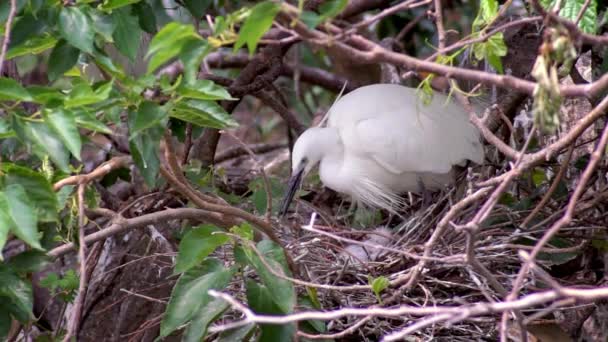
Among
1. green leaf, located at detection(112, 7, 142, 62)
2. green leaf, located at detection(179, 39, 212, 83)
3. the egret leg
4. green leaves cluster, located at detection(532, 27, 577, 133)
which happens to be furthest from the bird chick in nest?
green leaves cluster, located at detection(532, 27, 577, 133)

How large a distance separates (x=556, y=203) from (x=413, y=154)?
513 millimetres

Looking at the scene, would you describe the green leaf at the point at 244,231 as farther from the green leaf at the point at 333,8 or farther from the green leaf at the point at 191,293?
the green leaf at the point at 333,8

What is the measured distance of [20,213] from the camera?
61.2 inches

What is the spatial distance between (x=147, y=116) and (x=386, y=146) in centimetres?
124

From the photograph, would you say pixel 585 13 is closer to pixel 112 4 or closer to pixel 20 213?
pixel 112 4

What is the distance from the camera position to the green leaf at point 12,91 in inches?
62.6

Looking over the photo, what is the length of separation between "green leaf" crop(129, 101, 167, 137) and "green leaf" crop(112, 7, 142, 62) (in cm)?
28

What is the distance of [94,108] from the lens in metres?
1.68

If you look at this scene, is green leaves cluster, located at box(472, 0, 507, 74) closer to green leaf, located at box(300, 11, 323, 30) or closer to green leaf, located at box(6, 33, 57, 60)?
green leaf, located at box(300, 11, 323, 30)

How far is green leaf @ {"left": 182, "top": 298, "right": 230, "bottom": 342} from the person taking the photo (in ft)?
5.97

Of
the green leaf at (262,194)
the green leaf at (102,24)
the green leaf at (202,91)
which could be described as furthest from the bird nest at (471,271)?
the green leaf at (102,24)

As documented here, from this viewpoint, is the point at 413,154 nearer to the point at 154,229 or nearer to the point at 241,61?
the point at 154,229

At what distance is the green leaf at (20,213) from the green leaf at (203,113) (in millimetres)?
312

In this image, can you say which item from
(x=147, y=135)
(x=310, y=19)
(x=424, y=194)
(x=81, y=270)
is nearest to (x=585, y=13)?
(x=310, y=19)
